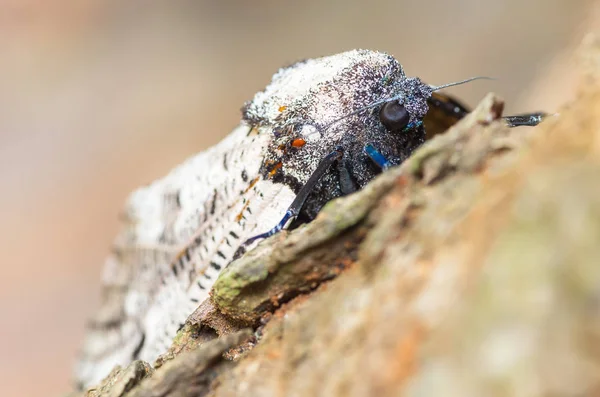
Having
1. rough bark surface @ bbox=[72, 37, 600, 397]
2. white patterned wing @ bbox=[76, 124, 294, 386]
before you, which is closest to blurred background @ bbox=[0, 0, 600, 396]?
white patterned wing @ bbox=[76, 124, 294, 386]

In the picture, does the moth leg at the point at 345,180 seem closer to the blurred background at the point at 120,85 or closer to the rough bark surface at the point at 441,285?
the rough bark surface at the point at 441,285

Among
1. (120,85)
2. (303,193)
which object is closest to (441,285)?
(303,193)

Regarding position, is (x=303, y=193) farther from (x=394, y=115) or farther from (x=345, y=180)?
(x=394, y=115)

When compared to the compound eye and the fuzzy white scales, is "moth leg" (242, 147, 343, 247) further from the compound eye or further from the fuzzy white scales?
the compound eye

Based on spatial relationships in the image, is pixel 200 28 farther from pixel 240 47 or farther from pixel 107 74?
pixel 107 74

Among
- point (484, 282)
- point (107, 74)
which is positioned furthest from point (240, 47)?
point (484, 282)

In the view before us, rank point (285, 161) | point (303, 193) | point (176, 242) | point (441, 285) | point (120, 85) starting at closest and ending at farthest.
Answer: point (441, 285), point (303, 193), point (285, 161), point (176, 242), point (120, 85)

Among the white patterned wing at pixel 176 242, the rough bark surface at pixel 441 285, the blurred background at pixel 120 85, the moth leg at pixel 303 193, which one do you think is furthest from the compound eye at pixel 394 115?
→ the blurred background at pixel 120 85
